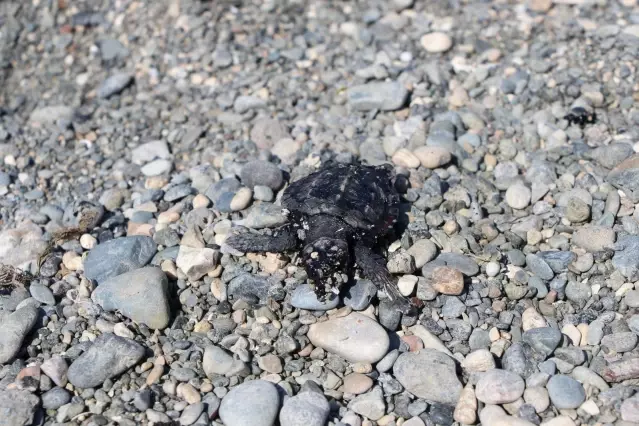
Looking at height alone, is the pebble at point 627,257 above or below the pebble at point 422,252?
below

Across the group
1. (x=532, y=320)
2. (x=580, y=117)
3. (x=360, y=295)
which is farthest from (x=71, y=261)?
(x=580, y=117)

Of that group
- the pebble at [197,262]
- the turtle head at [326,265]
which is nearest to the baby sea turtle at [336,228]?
the turtle head at [326,265]

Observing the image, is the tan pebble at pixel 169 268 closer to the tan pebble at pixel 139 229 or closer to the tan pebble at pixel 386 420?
the tan pebble at pixel 139 229

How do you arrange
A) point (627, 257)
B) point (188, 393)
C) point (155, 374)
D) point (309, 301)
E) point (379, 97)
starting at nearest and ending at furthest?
point (188, 393)
point (155, 374)
point (309, 301)
point (627, 257)
point (379, 97)

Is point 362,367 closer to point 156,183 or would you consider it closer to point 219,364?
point 219,364

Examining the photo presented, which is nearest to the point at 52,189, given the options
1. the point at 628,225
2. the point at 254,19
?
the point at 254,19

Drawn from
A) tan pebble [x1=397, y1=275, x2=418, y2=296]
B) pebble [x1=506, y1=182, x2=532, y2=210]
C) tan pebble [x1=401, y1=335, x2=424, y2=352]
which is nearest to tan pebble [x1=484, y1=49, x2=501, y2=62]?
pebble [x1=506, y1=182, x2=532, y2=210]
